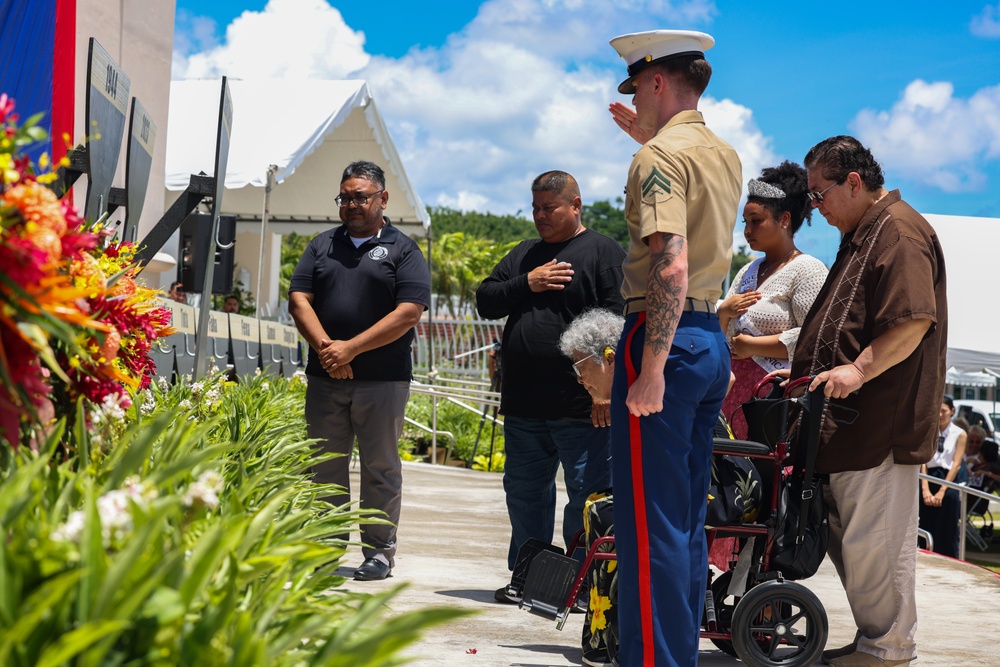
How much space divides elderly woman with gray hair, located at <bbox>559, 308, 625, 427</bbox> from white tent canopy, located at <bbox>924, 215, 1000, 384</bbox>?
8.90 metres

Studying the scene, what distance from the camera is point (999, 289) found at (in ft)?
40.8

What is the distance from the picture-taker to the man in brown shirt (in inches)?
159

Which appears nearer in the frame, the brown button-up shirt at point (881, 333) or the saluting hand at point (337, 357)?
the brown button-up shirt at point (881, 333)

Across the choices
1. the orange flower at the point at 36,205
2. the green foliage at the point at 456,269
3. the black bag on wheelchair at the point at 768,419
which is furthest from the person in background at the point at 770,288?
the green foliage at the point at 456,269

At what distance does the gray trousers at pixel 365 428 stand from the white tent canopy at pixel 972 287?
851cm

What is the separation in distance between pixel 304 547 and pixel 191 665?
1.82 ft

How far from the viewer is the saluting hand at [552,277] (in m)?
5.31

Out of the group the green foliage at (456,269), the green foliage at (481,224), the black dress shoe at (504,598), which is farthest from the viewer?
the green foliage at (481,224)

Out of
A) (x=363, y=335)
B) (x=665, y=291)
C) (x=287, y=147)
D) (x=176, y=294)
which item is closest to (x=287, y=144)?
(x=287, y=147)

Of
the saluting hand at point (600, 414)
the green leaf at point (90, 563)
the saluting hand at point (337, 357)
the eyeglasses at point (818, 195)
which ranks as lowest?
the green leaf at point (90, 563)

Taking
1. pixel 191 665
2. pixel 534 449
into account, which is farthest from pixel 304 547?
pixel 534 449

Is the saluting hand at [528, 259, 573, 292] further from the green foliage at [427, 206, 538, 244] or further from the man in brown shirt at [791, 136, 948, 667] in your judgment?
the green foliage at [427, 206, 538, 244]

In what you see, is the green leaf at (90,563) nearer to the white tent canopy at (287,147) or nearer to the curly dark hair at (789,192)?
the curly dark hair at (789,192)

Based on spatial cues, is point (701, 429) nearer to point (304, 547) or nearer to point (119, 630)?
point (304, 547)
